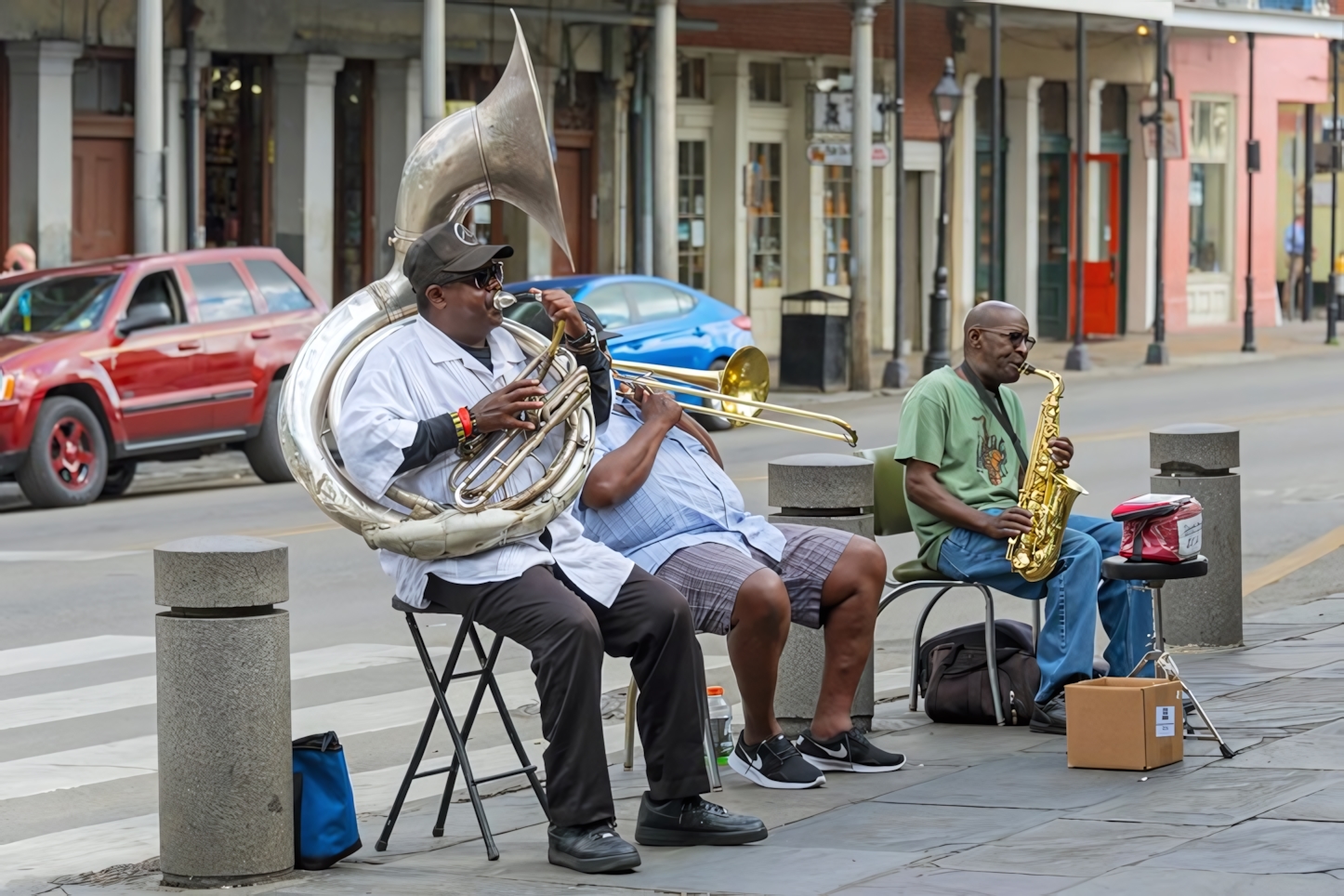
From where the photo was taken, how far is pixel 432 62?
21906 mm

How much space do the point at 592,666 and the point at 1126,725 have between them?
1849mm

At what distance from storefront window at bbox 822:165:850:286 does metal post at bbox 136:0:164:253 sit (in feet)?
42.1

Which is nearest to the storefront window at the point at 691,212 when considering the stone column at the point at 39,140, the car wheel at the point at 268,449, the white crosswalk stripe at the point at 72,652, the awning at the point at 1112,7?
the awning at the point at 1112,7

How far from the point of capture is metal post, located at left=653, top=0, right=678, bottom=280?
2475 cm

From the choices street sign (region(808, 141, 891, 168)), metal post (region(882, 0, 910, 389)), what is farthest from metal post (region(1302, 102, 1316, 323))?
street sign (region(808, 141, 891, 168))

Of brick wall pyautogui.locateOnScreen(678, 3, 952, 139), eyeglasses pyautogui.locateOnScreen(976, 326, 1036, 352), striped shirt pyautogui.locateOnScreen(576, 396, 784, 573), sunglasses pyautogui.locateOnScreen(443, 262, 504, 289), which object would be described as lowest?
striped shirt pyautogui.locateOnScreen(576, 396, 784, 573)

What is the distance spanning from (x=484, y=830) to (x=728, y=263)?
23442 mm

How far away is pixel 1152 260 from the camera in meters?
37.2

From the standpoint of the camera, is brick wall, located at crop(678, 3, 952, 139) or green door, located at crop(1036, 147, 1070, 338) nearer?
brick wall, located at crop(678, 3, 952, 139)

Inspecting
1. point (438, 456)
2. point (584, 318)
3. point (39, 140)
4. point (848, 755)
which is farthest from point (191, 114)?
point (438, 456)

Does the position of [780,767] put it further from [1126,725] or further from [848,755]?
[1126,725]

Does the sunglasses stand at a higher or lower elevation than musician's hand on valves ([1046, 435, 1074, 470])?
higher

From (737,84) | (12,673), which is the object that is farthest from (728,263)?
(12,673)

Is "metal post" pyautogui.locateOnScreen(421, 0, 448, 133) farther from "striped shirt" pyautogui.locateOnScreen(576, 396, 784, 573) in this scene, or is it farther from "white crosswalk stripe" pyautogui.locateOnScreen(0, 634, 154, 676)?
"striped shirt" pyautogui.locateOnScreen(576, 396, 784, 573)
